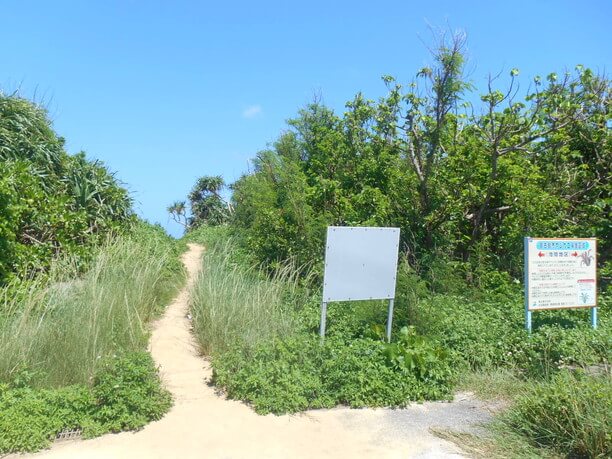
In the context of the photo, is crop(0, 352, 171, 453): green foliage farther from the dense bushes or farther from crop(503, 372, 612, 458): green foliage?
crop(503, 372, 612, 458): green foliage

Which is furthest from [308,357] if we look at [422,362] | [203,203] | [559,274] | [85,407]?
[203,203]

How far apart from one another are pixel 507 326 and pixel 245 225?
995 centimetres

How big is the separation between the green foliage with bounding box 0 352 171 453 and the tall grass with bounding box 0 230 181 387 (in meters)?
0.34

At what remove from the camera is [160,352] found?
23.0 ft

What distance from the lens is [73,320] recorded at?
6.00m

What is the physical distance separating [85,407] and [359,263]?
10.7ft

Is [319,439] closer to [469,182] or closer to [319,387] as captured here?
Answer: [319,387]

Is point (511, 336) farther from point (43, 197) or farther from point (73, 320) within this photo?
point (43, 197)

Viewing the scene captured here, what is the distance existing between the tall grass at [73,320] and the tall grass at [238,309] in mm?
775

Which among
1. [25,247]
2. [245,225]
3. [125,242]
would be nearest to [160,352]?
[25,247]

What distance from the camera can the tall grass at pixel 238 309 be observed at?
6.75 metres

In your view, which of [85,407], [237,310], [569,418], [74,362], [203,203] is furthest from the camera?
[203,203]

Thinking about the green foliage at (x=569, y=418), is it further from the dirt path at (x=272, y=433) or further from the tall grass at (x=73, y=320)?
the tall grass at (x=73, y=320)

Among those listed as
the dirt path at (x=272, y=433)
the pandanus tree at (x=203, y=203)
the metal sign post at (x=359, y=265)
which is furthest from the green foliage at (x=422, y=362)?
the pandanus tree at (x=203, y=203)
